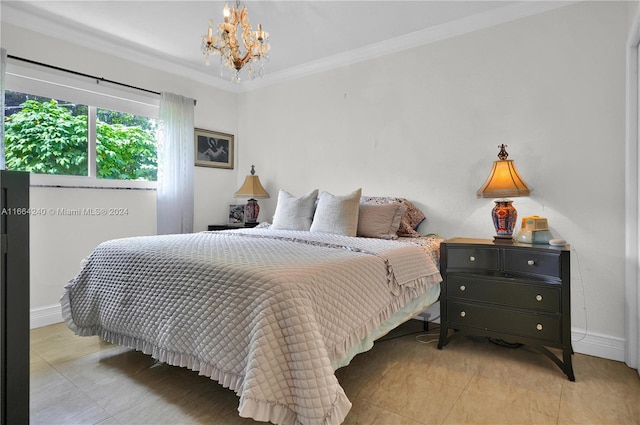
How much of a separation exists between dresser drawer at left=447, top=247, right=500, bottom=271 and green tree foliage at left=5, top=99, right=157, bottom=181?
303 cm

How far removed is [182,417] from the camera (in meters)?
1.66

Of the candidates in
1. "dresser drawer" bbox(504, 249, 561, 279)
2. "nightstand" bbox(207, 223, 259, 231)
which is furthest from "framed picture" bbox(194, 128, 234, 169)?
"dresser drawer" bbox(504, 249, 561, 279)

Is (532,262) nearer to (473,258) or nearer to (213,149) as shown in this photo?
(473,258)

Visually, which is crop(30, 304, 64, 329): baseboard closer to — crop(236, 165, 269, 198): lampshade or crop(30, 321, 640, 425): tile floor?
crop(30, 321, 640, 425): tile floor

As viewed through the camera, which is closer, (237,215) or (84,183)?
(84,183)

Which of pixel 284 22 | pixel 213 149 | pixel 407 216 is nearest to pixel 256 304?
pixel 407 216

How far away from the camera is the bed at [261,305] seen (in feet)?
4.46

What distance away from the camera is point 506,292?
89.0 inches

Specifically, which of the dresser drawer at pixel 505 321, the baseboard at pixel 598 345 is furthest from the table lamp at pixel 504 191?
the baseboard at pixel 598 345

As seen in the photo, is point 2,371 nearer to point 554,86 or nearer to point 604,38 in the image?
point 554,86

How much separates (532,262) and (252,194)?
2.80 m

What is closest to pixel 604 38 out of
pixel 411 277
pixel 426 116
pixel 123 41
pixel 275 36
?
pixel 426 116

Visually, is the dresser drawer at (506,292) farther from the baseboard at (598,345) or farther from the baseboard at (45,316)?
the baseboard at (45,316)

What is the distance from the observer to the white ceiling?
2.72m
